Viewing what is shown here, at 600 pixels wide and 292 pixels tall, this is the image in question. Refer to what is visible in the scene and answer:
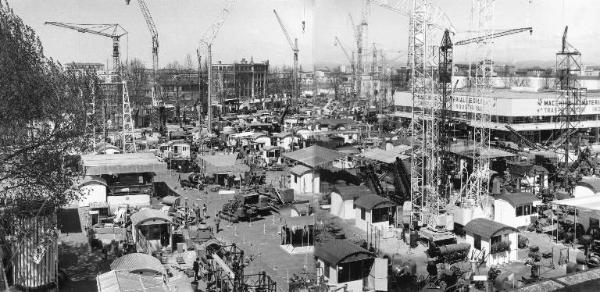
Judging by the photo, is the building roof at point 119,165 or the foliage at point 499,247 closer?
the foliage at point 499,247

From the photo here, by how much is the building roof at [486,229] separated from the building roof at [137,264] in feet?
11.9

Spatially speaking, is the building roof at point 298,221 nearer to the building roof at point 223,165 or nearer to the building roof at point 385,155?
the building roof at point 385,155

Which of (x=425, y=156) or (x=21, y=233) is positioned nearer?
(x=21, y=233)

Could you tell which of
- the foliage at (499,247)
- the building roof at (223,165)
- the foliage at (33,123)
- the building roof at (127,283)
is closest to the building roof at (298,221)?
the foliage at (499,247)

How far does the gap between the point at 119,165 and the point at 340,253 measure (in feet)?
19.3

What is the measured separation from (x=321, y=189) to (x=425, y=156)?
255cm

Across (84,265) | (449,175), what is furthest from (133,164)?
(449,175)

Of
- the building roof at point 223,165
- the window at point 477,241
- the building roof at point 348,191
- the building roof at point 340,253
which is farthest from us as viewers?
the building roof at point 223,165

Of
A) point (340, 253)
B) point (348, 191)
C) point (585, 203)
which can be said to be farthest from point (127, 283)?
point (585, 203)

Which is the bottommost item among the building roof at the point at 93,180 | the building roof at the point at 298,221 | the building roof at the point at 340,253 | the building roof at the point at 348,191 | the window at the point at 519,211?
the window at the point at 519,211

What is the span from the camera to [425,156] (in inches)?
348

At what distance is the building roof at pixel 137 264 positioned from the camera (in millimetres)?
5129

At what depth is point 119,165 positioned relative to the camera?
32.0 feet

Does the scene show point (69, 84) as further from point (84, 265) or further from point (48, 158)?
point (84, 265)
